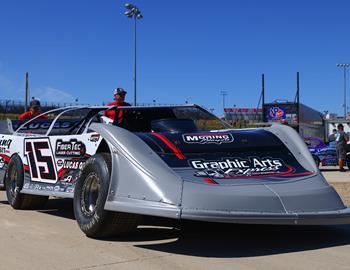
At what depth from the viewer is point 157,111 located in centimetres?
→ 688

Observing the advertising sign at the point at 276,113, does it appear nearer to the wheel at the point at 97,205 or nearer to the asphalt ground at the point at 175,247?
the asphalt ground at the point at 175,247

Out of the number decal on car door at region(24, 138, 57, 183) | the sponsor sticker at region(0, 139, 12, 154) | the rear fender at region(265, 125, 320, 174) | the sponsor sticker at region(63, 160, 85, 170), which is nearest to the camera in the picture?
the rear fender at region(265, 125, 320, 174)

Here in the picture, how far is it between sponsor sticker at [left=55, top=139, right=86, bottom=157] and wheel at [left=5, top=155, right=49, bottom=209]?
954mm

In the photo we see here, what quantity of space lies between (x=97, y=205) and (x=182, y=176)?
0.90 meters

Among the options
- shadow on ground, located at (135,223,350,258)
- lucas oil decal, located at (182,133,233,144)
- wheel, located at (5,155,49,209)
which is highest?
lucas oil decal, located at (182,133,233,144)

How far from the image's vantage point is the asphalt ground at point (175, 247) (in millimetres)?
4316

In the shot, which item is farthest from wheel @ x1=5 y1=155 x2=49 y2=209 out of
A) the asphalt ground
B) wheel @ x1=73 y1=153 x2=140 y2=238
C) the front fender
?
the front fender

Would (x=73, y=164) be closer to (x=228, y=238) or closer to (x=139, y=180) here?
(x=139, y=180)

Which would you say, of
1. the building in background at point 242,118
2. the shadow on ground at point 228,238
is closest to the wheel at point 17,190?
the shadow on ground at point 228,238

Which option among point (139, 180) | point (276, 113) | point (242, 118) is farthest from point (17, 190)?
point (276, 113)

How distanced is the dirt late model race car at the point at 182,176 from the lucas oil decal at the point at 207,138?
0.01 meters

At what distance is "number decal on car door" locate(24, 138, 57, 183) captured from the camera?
658cm

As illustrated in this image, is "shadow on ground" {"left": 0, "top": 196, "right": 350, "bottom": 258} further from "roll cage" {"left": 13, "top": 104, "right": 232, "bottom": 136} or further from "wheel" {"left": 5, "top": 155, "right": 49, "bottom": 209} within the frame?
"wheel" {"left": 5, "top": 155, "right": 49, "bottom": 209}

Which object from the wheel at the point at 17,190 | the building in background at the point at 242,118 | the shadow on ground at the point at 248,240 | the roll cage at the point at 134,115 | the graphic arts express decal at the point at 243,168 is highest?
the building in background at the point at 242,118
